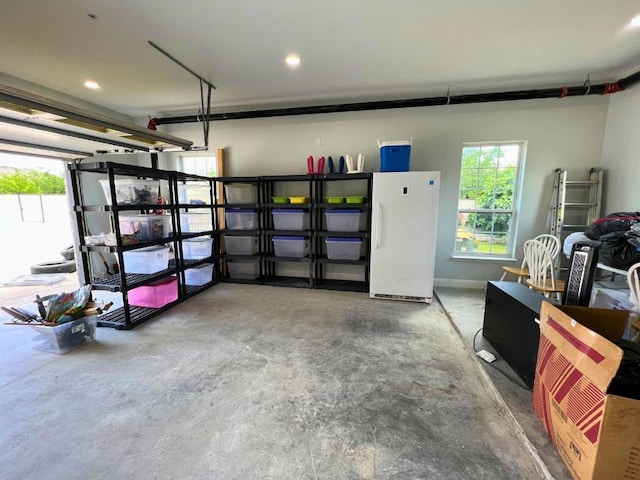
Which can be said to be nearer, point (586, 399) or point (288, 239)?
point (586, 399)

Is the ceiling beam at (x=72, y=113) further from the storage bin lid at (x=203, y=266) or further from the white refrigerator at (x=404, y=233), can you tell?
the white refrigerator at (x=404, y=233)

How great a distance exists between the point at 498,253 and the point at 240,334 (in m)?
3.80

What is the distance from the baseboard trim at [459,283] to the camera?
12.7ft

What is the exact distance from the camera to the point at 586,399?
1.17 m

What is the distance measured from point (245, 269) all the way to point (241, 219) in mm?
835

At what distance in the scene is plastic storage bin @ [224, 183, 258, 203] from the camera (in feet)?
13.3

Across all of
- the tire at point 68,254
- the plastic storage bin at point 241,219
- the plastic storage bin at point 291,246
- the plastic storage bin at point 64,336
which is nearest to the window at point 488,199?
the plastic storage bin at point 291,246

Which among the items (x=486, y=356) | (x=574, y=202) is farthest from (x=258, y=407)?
(x=574, y=202)

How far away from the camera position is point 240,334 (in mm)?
2588

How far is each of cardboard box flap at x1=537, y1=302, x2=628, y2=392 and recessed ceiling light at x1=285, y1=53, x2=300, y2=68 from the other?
3026 mm

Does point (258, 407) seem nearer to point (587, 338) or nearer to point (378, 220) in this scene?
point (587, 338)

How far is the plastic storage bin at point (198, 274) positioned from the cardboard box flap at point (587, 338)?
12.9 ft

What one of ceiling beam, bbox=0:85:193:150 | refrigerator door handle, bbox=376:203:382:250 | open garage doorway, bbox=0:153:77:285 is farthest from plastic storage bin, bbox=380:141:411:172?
open garage doorway, bbox=0:153:77:285

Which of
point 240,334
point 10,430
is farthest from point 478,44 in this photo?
point 10,430
